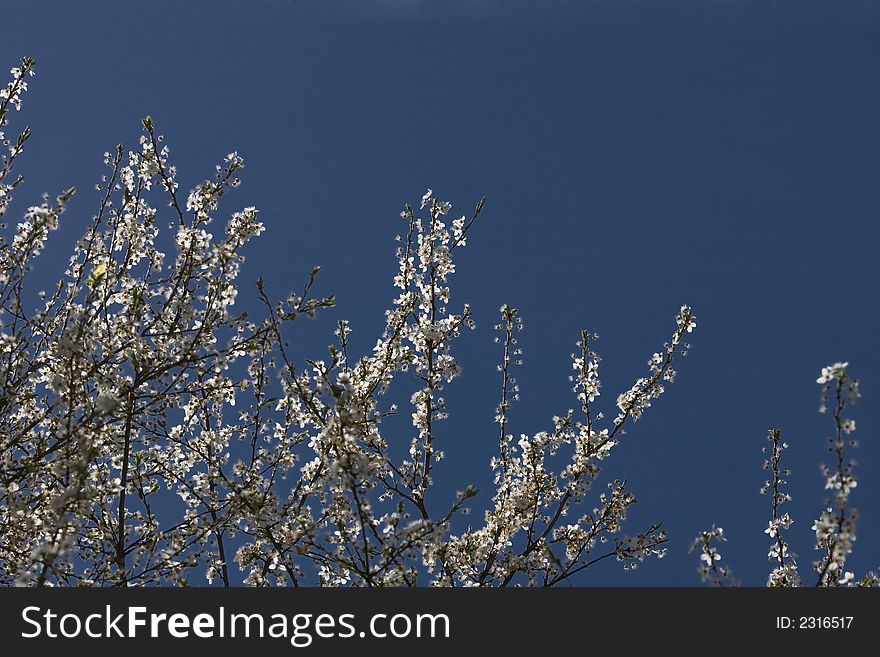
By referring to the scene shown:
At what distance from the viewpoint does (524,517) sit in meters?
6.84

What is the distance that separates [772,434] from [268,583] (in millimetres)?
4504
